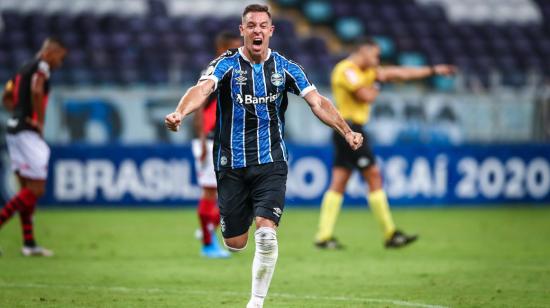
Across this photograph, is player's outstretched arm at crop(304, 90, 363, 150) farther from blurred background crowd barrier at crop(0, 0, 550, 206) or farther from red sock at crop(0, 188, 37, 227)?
blurred background crowd barrier at crop(0, 0, 550, 206)

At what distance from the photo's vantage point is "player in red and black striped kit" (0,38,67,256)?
36.8 ft

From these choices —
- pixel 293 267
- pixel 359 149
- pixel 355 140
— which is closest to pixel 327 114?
pixel 355 140

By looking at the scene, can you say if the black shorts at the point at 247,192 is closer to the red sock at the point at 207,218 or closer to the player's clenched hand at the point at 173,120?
the player's clenched hand at the point at 173,120

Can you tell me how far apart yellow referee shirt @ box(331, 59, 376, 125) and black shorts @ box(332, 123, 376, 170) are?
156 mm

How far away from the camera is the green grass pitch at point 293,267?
8352 mm

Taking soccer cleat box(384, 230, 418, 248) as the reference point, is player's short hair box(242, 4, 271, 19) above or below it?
above

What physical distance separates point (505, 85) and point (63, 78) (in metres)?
8.53

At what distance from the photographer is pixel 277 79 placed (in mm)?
7418

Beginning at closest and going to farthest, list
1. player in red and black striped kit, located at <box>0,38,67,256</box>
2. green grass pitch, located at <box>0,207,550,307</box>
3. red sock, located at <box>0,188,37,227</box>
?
green grass pitch, located at <box>0,207,550,307</box>, player in red and black striped kit, located at <box>0,38,67,256</box>, red sock, located at <box>0,188,37,227</box>

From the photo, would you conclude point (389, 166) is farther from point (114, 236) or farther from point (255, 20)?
point (255, 20)

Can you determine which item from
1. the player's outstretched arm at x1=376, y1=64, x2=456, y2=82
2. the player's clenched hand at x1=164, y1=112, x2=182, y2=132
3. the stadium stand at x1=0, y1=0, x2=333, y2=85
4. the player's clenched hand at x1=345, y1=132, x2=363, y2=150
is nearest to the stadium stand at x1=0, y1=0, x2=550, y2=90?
the stadium stand at x1=0, y1=0, x2=333, y2=85

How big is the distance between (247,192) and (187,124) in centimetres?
1060

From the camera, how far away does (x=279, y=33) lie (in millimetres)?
23234

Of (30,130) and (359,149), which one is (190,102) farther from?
(359,149)
